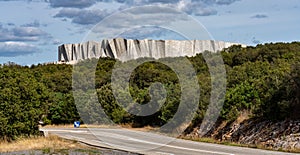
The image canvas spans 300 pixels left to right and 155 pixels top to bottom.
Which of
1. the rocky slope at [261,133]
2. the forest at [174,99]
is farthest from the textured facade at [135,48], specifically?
the rocky slope at [261,133]

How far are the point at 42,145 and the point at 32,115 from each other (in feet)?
22.3

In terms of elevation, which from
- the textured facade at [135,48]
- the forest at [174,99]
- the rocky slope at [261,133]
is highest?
the textured facade at [135,48]

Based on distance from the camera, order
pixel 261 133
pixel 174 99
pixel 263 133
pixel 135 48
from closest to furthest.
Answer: pixel 263 133 < pixel 261 133 < pixel 174 99 < pixel 135 48

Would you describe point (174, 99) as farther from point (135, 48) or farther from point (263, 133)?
point (135, 48)

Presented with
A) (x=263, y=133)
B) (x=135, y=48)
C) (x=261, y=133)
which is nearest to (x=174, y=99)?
(x=261, y=133)

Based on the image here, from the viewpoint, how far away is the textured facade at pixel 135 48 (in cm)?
4284

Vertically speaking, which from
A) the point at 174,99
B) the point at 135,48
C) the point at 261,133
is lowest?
the point at 261,133

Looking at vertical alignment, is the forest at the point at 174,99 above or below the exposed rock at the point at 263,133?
above

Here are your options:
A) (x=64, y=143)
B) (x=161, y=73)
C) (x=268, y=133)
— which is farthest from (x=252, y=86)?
(x=161, y=73)

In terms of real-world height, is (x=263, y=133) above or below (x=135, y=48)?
below

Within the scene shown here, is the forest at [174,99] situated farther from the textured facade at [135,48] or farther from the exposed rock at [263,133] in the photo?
the textured facade at [135,48]

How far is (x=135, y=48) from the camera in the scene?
5247 cm

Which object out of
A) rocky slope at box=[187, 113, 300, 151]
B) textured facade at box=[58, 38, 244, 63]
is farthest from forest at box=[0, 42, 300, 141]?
textured facade at box=[58, 38, 244, 63]

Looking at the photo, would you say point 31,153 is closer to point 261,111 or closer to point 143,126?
point 261,111
